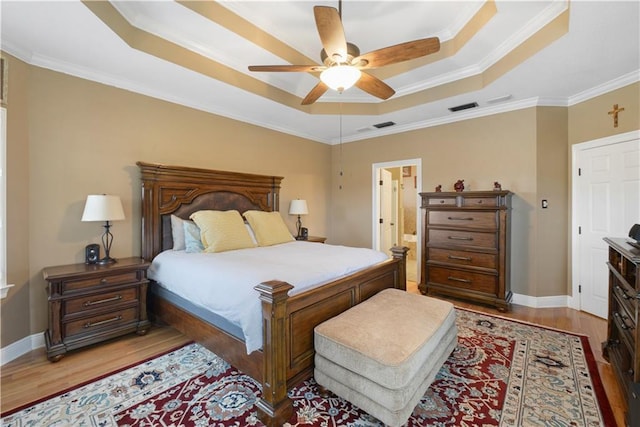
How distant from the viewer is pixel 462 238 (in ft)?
12.2

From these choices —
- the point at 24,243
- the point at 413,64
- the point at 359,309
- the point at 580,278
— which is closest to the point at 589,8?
the point at 413,64

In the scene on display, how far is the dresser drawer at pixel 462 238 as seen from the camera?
352 centimetres

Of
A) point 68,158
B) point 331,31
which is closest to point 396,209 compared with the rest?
point 331,31

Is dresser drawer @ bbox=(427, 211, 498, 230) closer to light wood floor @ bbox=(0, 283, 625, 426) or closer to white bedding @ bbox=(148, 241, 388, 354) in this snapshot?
light wood floor @ bbox=(0, 283, 625, 426)

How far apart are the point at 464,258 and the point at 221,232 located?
10.2 ft

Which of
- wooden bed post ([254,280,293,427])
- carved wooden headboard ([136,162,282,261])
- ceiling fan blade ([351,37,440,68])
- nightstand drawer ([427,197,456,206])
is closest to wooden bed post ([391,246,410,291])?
nightstand drawer ([427,197,456,206])

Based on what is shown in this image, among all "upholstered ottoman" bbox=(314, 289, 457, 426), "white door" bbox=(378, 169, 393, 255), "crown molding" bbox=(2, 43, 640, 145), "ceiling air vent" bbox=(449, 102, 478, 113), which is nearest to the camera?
"upholstered ottoman" bbox=(314, 289, 457, 426)

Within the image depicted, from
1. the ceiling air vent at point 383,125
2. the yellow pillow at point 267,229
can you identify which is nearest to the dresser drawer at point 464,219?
the ceiling air vent at point 383,125

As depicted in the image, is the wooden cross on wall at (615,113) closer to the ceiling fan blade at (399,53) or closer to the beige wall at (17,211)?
the ceiling fan blade at (399,53)

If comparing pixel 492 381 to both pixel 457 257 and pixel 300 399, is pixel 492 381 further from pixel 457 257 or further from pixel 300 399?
pixel 457 257

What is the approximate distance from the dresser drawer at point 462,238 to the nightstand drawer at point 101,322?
12.2 ft

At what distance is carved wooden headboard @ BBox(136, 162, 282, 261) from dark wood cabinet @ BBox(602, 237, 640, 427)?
3.84 m

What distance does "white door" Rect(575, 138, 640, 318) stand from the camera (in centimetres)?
299

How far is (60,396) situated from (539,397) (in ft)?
10.7
